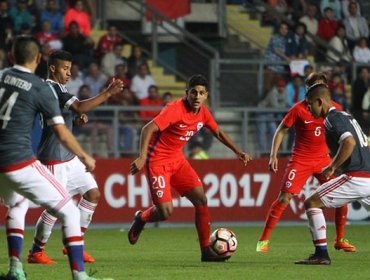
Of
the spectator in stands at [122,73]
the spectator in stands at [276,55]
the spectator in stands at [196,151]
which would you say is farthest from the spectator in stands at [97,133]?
the spectator in stands at [276,55]

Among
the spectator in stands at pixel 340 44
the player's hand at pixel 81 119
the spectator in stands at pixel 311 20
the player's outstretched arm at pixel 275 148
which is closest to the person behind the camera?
the player's hand at pixel 81 119

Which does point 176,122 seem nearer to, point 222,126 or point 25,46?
point 25,46

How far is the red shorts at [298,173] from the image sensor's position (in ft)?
52.0

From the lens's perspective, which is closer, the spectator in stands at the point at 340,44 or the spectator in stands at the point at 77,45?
the spectator in stands at the point at 77,45

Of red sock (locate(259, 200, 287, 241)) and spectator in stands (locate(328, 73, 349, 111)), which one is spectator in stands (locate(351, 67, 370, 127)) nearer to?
spectator in stands (locate(328, 73, 349, 111))

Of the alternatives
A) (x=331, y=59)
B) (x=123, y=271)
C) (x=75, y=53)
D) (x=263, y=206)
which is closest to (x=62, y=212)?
(x=123, y=271)

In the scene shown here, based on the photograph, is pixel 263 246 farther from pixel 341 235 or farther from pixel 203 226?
pixel 203 226

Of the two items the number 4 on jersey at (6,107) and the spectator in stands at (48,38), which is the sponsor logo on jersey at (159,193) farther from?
the spectator in stands at (48,38)

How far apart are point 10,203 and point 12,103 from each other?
144 centimetres

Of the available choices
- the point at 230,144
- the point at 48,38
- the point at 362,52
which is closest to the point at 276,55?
the point at 362,52

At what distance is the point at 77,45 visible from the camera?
2466 cm

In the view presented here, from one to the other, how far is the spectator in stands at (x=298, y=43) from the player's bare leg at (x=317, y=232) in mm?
13789

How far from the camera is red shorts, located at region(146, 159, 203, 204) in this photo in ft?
47.1

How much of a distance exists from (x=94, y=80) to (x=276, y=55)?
4.76m
